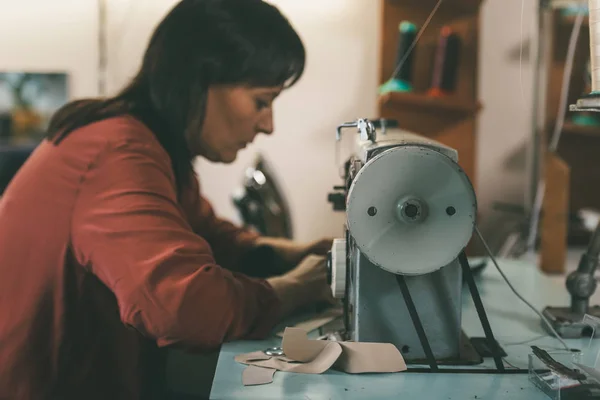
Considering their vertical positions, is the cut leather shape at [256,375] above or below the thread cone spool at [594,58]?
below

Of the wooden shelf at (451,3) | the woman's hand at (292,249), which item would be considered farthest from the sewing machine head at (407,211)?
the wooden shelf at (451,3)

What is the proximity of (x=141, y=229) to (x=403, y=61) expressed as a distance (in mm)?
1060

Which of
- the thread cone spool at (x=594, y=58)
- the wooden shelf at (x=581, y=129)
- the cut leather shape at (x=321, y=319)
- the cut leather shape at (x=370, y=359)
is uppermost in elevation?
the thread cone spool at (x=594, y=58)

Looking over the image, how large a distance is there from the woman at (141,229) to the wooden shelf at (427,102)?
29.5 inches

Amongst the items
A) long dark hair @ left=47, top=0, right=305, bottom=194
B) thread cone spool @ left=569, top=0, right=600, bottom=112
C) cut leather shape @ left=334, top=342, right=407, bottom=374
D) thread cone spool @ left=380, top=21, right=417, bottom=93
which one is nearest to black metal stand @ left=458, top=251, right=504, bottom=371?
cut leather shape @ left=334, top=342, right=407, bottom=374

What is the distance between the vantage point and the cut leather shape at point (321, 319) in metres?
1.07

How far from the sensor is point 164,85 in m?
1.15

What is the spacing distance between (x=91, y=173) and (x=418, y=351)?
0.56 meters

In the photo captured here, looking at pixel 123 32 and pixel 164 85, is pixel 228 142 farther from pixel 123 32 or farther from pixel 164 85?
pixel 123 32

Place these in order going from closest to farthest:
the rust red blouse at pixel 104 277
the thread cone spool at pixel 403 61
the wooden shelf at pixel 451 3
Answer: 1. the rust red blouse at pixel 104 277
2. the wooden shelf at pixel 451 3
3. the thread cone spool at pixel 403 61

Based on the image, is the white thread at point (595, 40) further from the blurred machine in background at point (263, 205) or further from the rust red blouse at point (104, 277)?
the blurred machine in background at point (263, 205)

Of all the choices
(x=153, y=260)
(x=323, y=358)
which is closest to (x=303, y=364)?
(x=323, y=358)

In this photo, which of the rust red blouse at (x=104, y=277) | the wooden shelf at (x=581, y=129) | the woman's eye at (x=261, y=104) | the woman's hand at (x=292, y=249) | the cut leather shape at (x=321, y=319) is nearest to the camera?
the rust red blouse at (x=104, y=277)

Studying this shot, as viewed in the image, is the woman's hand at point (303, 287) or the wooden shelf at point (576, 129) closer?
the woman's hand at point (303, 287)
